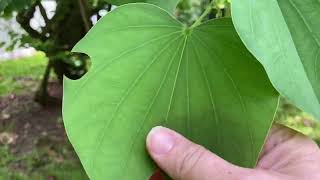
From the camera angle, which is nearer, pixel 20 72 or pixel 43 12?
pixel 43 12

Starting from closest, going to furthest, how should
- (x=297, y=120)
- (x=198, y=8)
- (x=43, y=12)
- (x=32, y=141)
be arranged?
(x=43, y=12)
(x=32, y=141)
(x=198, y=8)
(x=297, y=120)

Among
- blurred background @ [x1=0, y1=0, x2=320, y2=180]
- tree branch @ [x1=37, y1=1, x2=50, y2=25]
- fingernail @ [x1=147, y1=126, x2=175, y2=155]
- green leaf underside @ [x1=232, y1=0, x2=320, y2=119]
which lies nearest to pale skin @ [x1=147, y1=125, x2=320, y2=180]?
fingernail @ [x1=147, y1=126, x2=175, y2=155]

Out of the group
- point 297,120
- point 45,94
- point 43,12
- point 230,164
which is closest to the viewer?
point 230,164

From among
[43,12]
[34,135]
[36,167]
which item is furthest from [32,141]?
[43,12]

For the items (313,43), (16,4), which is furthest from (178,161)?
(16,4)

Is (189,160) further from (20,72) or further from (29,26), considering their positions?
(20,72)

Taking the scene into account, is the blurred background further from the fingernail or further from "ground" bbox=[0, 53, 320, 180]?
the fingernail
